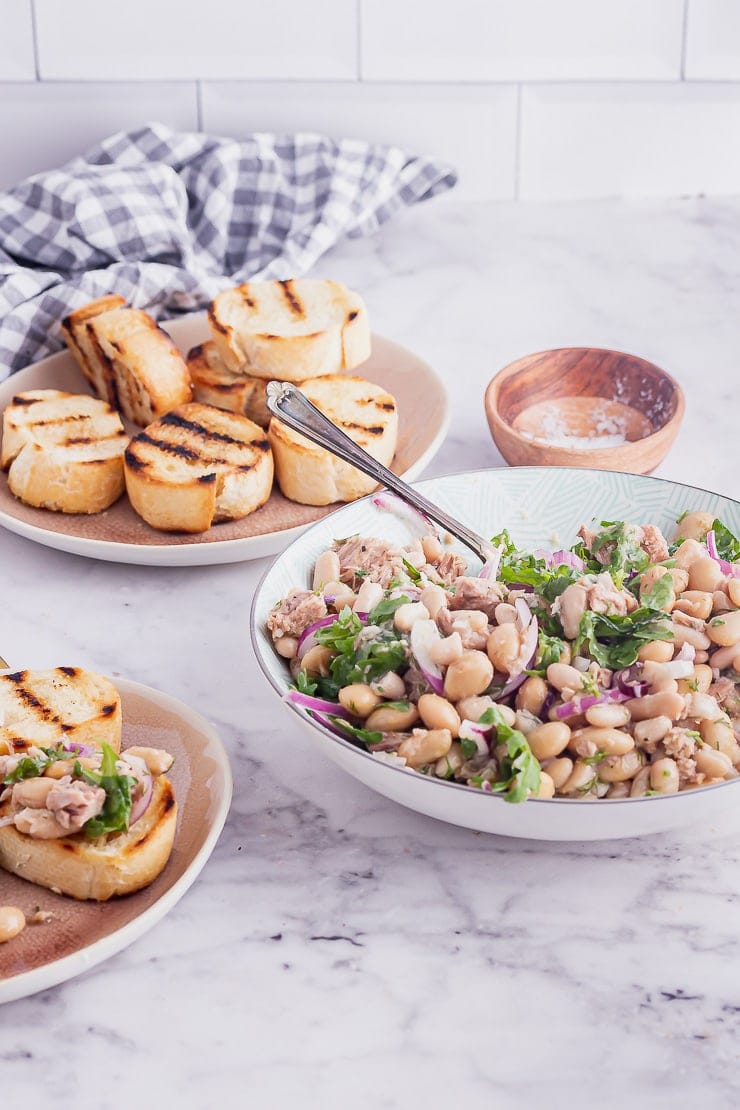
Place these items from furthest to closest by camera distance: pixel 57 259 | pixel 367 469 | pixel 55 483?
pixel 57 259, pixel 55 483, pixel 367 469

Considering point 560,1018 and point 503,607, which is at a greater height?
point 503,607

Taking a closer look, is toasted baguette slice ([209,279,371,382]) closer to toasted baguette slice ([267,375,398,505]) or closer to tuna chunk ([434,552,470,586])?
toasted baguette slice ([267,375,398,505])

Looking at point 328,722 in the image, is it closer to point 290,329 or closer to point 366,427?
point 366,427

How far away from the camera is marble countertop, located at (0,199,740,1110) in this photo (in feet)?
3.69

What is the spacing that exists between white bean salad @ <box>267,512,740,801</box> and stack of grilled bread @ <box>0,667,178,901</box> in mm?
193

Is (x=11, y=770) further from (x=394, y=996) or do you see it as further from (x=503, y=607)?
(x=503, y=607)

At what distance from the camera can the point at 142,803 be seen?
1.28 metres

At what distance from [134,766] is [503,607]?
45 cm

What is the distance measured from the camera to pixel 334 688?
138 cm

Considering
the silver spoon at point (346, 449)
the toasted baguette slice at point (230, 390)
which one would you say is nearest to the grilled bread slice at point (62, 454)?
the toasted baguette slice at point (230, 390)

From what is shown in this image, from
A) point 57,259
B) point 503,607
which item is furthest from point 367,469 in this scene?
point 57,259

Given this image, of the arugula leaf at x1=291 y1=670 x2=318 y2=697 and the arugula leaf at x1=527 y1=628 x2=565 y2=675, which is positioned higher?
the arugula leaf at x1=527 y1=628 x2=565 y2=675

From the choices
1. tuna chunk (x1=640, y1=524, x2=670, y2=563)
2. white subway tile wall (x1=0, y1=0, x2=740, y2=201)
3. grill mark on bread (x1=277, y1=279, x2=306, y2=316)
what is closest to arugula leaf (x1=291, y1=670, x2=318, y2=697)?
tuna chunk (x1=640, y1=524, x2=670, y2=563)

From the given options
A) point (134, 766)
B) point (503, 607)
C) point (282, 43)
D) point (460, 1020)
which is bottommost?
point (460, 1020)
